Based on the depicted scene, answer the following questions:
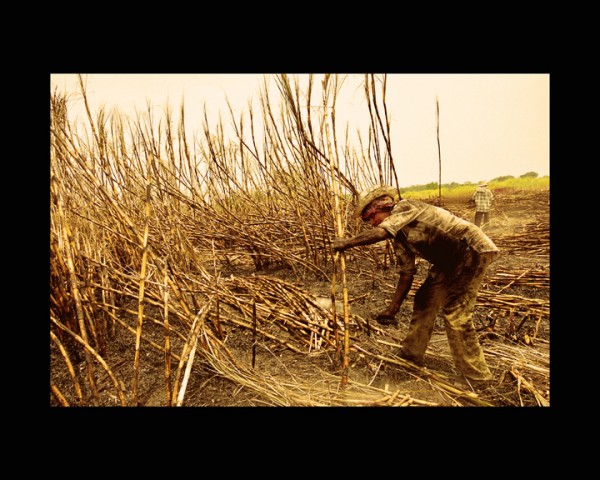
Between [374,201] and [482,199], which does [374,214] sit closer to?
[374,201]

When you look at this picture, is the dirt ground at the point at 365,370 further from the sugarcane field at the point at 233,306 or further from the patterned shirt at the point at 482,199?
the patterned shirt at the point at 482,199

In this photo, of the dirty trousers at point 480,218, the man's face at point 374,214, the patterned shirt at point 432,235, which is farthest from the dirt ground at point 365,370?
the dirty trousers at point 480,218

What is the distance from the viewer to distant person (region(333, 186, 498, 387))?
1.17 m

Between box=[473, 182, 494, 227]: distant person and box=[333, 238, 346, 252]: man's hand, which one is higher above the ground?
box=[473, 182, 494, 227]: distant person

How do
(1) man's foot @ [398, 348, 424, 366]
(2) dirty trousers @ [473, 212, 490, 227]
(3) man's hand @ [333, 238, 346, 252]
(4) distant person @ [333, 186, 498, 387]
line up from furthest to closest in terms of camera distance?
(2) dirty trousers @ [473, 212, 490, 227] → (1) man's foot @ [398, 348, 424, 366] → (4) distant person @ [333, 186, 498, 387] → (3) man's hand @ [333, 238, 346, 252]

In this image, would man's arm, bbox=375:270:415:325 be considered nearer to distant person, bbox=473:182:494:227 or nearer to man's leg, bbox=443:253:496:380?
man's leg, bbox=443:253:496:380

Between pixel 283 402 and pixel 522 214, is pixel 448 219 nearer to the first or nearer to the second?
pixel 283 402

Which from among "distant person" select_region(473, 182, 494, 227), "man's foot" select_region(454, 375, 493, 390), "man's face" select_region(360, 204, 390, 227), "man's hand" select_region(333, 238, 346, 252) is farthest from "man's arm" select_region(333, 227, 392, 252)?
"distant person" select_region(473, 182, 494, 227)

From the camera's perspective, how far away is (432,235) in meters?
1.19

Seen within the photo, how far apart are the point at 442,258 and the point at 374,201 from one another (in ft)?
1.15

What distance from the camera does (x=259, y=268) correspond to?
8.45 ft

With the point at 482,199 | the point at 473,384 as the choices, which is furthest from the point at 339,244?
the point at 482,199

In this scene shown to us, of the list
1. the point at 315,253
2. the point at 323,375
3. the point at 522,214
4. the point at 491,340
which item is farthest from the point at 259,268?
the point at 522,214

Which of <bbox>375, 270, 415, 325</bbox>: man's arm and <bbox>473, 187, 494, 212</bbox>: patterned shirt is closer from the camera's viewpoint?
<bbox>375, 270, 415, 325</bbox>: man's arm
